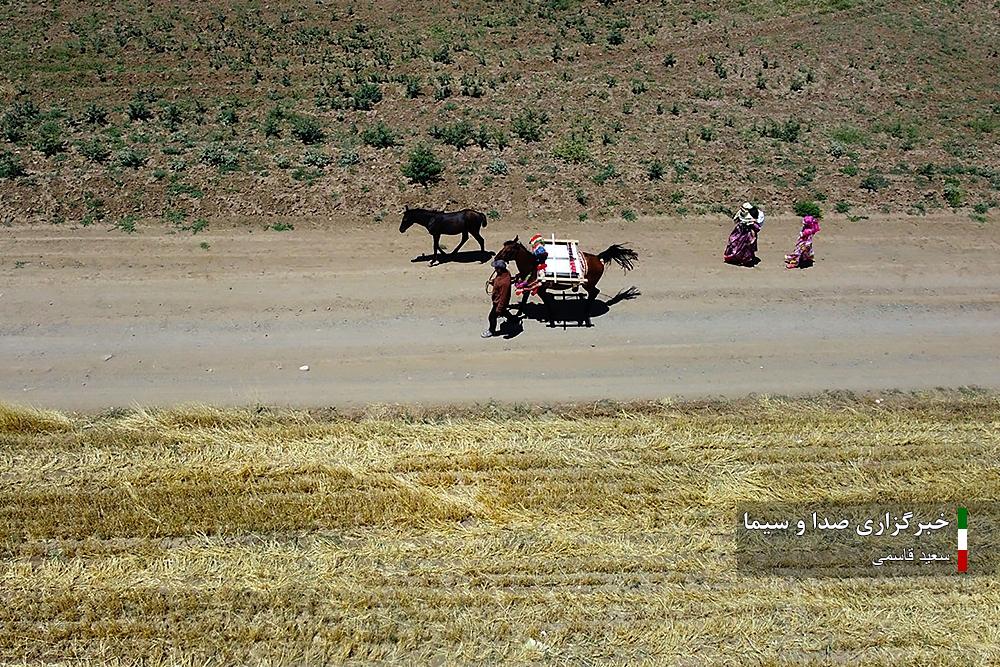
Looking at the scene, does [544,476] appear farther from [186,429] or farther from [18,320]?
[18,320]

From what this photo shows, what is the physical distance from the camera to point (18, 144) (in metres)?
18.7

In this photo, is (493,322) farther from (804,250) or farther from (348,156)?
(348,156)

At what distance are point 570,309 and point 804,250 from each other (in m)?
5.16

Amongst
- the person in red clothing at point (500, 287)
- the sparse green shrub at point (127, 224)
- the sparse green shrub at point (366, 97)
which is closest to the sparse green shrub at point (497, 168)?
the sparse green shrub at point (366, 97)

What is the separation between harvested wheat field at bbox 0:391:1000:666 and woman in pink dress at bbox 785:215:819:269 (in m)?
4.69

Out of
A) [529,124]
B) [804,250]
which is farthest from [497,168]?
[804,250]

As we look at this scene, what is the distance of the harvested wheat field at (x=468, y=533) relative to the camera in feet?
24.1

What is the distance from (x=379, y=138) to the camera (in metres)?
19.6

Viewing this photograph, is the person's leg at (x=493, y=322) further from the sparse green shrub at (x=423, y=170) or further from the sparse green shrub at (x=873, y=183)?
the sparse green shrub at (x=873, y=183)

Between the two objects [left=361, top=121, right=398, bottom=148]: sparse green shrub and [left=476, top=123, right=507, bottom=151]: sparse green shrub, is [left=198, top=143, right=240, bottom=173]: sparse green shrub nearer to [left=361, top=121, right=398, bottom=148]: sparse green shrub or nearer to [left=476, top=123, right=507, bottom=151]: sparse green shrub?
[left=361, top=121, right=398, bottom=148]: sparse green shrub

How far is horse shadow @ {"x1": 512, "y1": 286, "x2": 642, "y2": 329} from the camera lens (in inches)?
512

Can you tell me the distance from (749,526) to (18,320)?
1162cm

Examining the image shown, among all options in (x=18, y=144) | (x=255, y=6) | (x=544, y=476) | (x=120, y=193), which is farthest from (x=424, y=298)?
(x=255, y=6)

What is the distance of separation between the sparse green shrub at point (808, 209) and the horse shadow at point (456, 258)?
731cm
